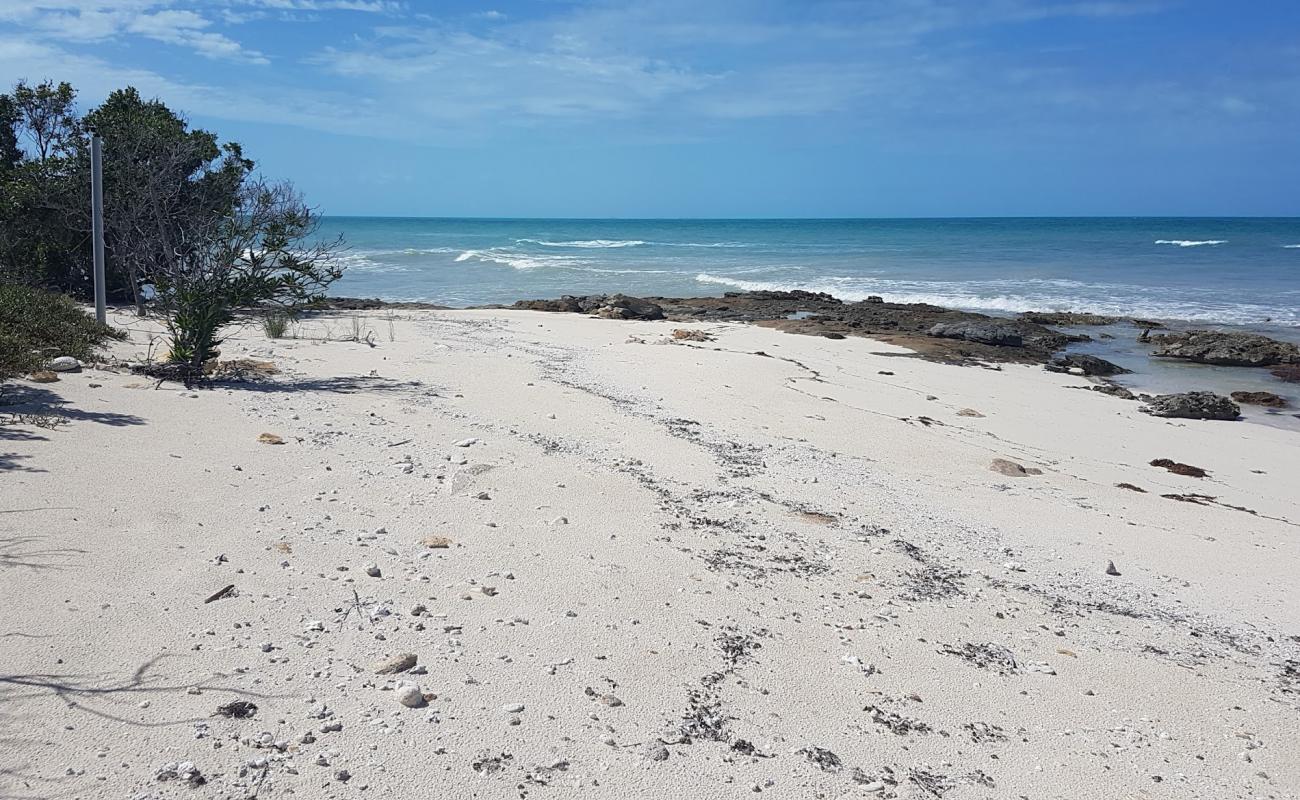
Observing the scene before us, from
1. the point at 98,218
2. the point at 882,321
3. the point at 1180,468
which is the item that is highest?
the point at 98,218

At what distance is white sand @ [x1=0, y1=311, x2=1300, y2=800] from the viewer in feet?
8.96

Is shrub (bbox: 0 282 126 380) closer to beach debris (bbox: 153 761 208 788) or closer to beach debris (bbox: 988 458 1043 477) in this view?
beach debris (bbox: 153 761 208 788)

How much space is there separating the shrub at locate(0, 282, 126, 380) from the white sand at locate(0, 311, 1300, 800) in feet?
1.71

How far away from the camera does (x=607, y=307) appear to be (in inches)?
733

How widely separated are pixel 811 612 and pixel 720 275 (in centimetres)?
3278

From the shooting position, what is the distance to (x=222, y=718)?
2734mm

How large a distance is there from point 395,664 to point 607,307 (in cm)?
1576

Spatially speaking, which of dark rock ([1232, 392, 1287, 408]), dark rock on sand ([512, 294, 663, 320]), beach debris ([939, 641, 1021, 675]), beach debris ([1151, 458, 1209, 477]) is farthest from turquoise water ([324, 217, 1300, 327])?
beach debris ([939, 641, 1021, 675])

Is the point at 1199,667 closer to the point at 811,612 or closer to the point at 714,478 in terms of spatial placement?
the point at 811,612

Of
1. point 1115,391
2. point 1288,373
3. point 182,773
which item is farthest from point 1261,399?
point 182,773

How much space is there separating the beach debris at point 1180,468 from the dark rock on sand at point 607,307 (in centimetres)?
1142

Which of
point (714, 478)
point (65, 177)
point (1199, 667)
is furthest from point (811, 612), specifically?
point (65, 177)

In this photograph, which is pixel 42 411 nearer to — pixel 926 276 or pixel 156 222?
pixel 156 222

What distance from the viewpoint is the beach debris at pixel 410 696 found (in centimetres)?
292
